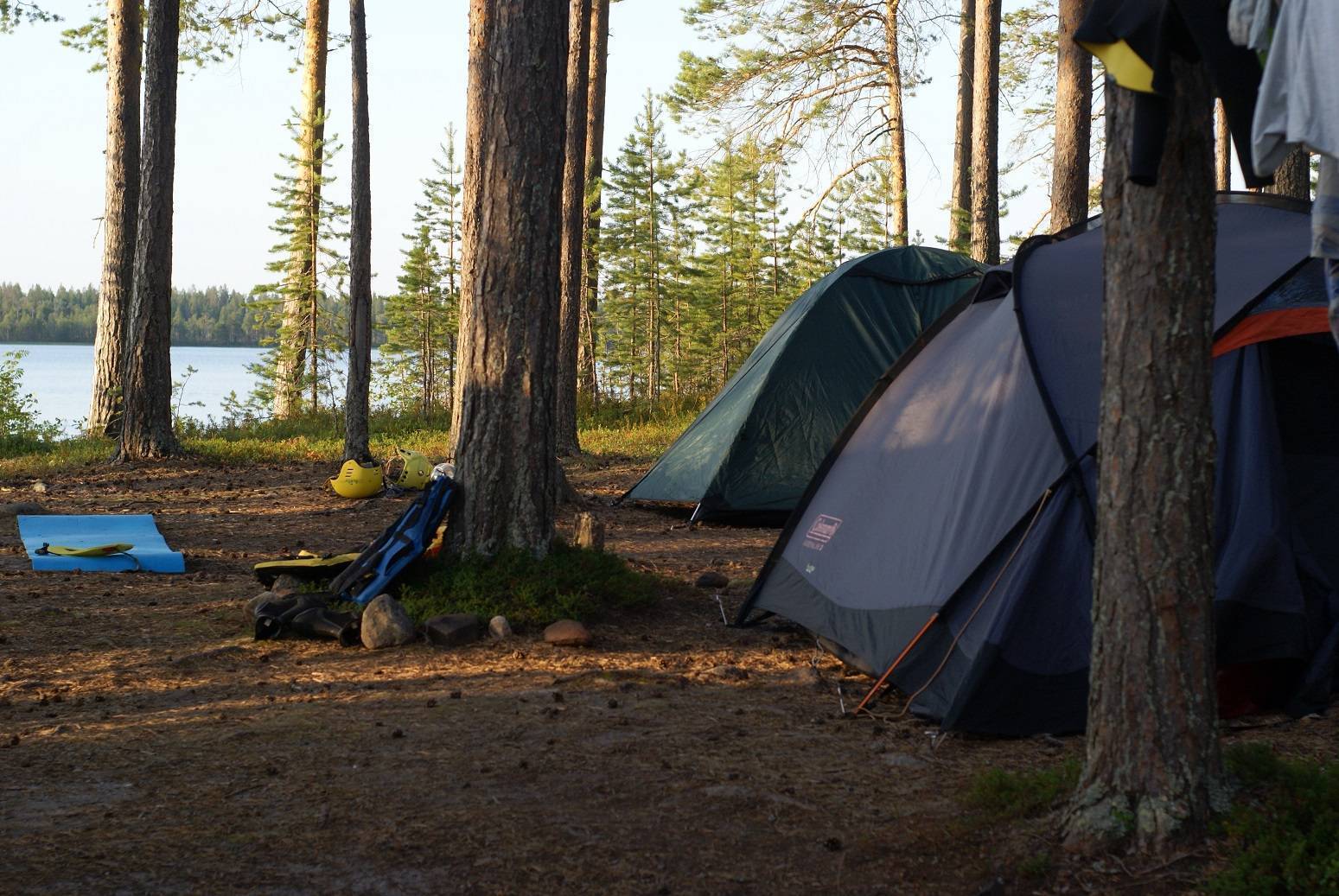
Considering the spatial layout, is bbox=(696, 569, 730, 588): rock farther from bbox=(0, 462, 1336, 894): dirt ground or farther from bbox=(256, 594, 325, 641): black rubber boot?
bbox=(256, 594, 325, 641): black rubber boot

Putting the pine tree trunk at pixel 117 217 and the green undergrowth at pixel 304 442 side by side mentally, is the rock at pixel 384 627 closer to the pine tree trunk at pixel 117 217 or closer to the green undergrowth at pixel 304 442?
the green undergrowth at pixel 304 442

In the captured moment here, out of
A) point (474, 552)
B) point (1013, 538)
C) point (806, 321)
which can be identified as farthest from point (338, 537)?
point (1013, 538)

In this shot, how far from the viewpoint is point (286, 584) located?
6.37m

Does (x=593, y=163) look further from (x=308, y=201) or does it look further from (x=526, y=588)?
(x=526, y=588)

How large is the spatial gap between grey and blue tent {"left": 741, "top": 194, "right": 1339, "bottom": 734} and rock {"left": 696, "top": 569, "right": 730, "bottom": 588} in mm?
1462

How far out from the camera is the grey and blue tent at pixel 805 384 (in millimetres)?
8828

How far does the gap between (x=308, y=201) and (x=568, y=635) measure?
15485 millimetres

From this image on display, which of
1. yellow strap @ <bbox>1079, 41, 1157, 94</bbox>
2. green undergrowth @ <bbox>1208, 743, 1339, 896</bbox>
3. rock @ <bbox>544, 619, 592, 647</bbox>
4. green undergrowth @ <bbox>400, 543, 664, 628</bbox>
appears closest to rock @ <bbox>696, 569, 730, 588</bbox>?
green undergrowth @ <bbox>400, 543, 664, 628</bbox>

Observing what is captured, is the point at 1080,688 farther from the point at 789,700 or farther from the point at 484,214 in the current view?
the point at 484,214

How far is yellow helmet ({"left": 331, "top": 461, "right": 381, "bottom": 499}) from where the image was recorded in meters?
9.83

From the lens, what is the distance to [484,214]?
20.2 feet

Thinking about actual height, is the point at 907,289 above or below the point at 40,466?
above

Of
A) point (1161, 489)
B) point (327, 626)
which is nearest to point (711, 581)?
point (327, 626)

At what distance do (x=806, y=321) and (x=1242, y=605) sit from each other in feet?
16.7
